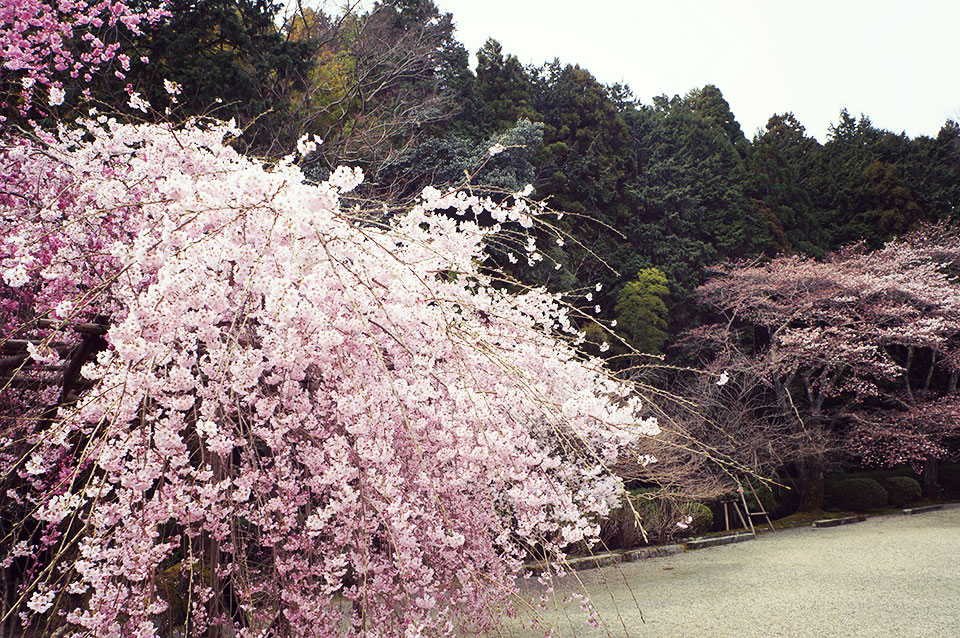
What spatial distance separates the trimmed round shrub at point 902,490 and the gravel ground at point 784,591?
345 centimetres

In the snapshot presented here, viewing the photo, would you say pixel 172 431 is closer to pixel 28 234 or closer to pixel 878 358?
pixel 28 234

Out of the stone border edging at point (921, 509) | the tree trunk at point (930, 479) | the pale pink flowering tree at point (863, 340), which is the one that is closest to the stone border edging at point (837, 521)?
the pale pink flowering tree at point (863, 340)

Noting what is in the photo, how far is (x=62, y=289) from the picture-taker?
268cm

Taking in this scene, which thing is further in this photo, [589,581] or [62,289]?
[589,581]

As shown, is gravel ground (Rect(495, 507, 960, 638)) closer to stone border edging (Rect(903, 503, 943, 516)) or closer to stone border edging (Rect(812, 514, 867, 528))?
stone border edging (Rect(812, 514, 867, 528))

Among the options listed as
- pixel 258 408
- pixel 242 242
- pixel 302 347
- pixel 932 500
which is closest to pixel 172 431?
pixel 258 408

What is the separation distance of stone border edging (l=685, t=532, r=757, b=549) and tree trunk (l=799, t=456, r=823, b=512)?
9.10 ft

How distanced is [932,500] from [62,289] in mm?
15048

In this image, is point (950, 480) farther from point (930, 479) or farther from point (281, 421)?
point (281, 421)

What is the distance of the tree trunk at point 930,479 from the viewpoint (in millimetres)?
12391

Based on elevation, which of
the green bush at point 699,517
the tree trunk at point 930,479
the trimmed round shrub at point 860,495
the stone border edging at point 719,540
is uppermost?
the tree trunk at point 930,479

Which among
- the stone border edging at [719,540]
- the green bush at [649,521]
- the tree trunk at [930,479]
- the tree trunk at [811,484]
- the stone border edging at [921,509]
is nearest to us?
the green bush at [649,521]

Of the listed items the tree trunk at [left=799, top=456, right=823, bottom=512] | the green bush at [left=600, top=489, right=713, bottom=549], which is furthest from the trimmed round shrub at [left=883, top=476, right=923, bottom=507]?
the green bush at [left=600, top=489, right=713, bottom=549]

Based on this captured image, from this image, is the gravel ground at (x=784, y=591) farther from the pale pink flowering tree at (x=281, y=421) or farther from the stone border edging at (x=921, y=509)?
the stone border edging at (x=921, y=509)
